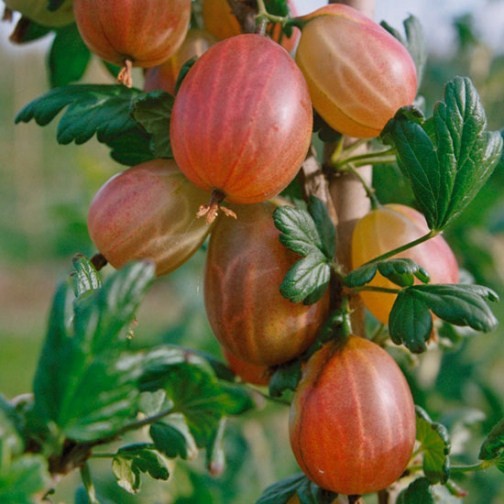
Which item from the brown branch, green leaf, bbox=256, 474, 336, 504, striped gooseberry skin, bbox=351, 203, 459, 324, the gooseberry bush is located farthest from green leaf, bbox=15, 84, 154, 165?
green leaf, bbox=256, 474, 336, 504

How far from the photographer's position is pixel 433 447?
2.16 ft

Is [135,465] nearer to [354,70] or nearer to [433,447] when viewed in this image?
[433,447]

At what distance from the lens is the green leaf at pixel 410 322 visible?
0.59 m

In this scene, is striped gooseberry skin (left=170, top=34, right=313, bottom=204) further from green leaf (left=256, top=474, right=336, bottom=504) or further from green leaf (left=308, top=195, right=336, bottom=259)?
green leaf (left=256, top=474, right=336, bottom=504)

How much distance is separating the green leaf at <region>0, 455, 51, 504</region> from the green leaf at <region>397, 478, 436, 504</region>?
1.22 feet

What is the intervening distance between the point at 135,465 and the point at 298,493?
0.48 feet

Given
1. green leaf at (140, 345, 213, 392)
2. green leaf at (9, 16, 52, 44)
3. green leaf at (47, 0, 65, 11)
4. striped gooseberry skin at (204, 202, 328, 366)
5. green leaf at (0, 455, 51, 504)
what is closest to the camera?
green leaf at (0, 455, 51, 504)

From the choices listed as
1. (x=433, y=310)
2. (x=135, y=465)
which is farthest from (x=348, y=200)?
(x=135, y=465)

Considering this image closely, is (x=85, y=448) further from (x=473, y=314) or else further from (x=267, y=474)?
(x=267, y=474)

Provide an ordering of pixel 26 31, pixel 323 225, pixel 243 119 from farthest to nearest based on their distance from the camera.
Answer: pixel 26 31, pixel 323 225, pixel 243 119

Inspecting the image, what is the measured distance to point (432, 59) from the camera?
279cm

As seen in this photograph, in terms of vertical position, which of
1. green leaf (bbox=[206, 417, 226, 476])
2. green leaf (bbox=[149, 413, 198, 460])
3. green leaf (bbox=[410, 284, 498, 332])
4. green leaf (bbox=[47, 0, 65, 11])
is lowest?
green leaf (bbox=[206, 417, 226, 476])

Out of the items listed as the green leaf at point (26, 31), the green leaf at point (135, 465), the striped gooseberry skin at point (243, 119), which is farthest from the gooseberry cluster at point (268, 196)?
the green leaf at point (26, 31)

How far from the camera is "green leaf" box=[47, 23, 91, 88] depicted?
0.91 metres
